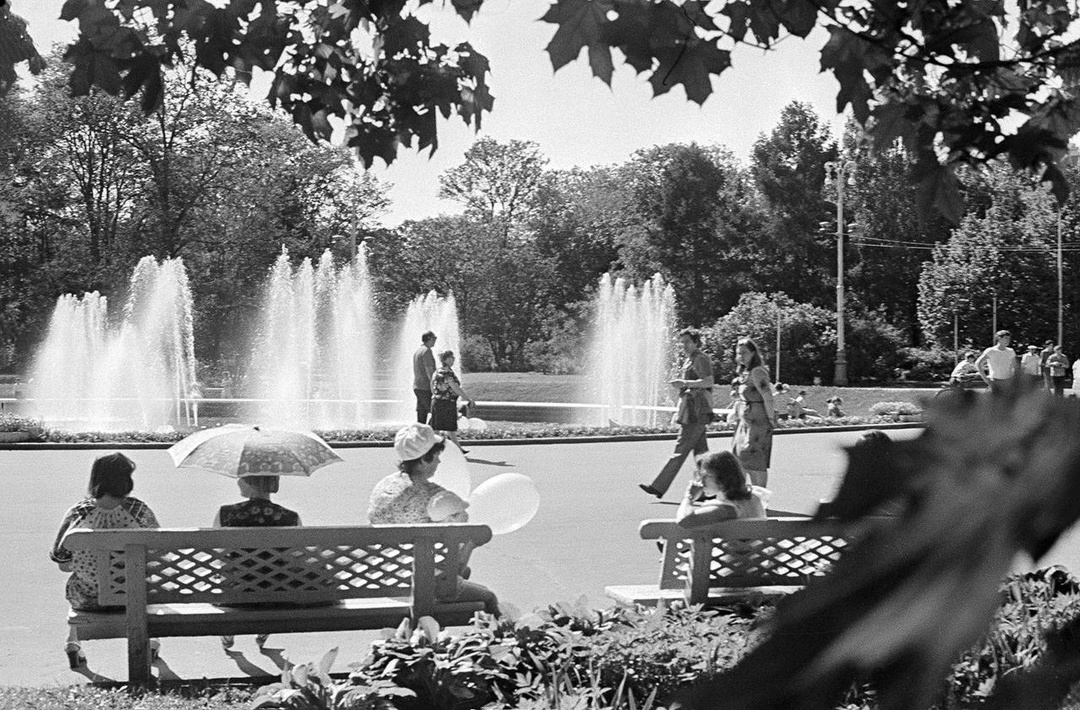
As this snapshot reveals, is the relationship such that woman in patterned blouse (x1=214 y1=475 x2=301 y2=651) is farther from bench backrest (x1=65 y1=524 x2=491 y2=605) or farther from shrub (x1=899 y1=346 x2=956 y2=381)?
shrub (x1=899 y1=346 x2=956 y2=381)

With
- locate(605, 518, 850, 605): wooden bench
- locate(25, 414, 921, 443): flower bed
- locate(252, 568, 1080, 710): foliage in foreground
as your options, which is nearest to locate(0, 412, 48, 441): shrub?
locate(25, 414, 921, 443): flower bed

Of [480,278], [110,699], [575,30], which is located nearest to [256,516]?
[110,699]

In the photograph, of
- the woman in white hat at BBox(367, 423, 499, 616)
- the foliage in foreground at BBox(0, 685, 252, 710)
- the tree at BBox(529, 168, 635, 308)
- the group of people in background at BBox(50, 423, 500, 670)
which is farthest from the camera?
the tree at BBox(529, 168, 635, 308)

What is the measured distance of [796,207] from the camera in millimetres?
67375

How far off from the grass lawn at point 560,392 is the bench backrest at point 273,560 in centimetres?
2579

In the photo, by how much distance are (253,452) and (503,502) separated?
50.0 inches

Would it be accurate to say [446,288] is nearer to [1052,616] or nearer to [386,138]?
[386,138]

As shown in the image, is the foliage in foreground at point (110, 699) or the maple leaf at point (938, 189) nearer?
the maple leaf at point (938, 189)

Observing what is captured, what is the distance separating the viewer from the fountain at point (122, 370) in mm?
30859

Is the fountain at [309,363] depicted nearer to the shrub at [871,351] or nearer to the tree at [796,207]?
the shrub at [871,351]

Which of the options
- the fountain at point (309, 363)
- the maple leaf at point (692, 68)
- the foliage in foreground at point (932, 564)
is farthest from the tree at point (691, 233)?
the foliage in foreground at point (932, 564)

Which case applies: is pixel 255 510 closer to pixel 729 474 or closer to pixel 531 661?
pixel 531 661

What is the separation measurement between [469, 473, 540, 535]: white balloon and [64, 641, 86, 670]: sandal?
1963mm

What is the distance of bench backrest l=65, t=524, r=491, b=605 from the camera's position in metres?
5.77
